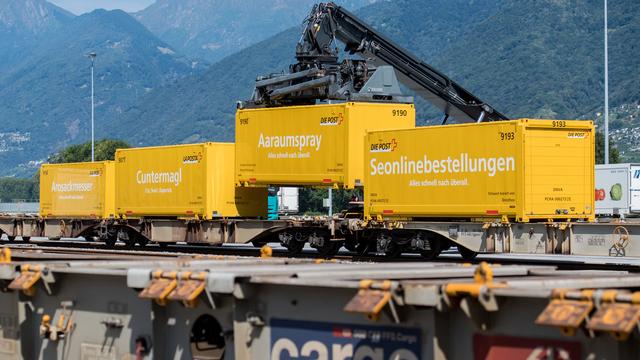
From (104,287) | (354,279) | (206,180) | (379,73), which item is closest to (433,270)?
(354,279)

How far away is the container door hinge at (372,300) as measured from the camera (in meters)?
6.38

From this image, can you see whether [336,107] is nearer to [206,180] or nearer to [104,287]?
[206,180]

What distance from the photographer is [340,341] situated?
276 inches

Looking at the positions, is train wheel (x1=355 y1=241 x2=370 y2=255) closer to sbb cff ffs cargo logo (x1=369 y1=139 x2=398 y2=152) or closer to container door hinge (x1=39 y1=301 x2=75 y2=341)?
sbb cff ffs cargo logo (x1=369 y1=139 x2=398 y2=152)

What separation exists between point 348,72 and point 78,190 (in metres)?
13.0

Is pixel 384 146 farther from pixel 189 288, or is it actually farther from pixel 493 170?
pixel 189 288

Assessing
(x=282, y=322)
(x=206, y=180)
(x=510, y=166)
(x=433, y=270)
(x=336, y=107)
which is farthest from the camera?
(x=206, y=180)

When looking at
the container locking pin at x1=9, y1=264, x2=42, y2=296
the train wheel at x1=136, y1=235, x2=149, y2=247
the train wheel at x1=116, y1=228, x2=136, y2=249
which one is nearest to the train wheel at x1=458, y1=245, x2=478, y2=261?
the train wheel at x1=136, y1=235, x2=149, y2=247

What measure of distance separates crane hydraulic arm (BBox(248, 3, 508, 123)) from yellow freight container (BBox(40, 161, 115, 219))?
29.6 ft

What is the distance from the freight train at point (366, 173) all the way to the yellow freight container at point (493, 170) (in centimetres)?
3

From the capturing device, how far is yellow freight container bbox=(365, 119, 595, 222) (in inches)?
906

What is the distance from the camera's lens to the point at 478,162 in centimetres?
2366

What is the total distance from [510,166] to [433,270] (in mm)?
14943

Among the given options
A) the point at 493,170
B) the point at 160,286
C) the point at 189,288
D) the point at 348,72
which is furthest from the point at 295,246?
the point at 189,288
